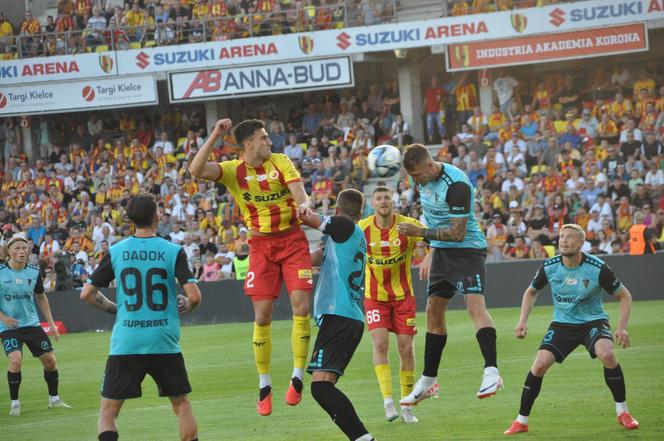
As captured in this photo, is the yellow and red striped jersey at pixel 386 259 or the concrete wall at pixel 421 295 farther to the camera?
the concrete wall at pixel 421 295

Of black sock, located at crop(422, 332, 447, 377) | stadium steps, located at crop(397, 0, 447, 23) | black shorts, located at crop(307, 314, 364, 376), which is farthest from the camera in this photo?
stadium steps, located at crop(397, 0, 447, 23)

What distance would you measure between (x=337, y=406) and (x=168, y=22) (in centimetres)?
2688

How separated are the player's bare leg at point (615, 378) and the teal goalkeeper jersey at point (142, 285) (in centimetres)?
395

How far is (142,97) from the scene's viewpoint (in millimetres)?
34250

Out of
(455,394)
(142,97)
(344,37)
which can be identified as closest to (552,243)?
(344,37)

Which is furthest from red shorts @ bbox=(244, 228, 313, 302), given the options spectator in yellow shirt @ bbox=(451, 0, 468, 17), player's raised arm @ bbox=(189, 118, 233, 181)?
spectator in yellow shirt @ bbox=(451, 0, 468, 17)

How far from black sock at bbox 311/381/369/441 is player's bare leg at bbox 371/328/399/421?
272 centimetres

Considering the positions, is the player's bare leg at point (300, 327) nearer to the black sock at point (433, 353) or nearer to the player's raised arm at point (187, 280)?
the black sock at point (433, 353)

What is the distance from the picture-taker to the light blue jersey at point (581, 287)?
10.2m

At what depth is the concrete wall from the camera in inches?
923

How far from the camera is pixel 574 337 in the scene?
33.4ft

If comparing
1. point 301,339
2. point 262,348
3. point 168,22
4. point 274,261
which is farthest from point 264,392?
point 168,22

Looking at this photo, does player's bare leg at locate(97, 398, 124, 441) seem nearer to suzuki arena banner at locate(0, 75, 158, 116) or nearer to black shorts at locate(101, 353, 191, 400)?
black shorts at locate(101, 353, 191, 400)

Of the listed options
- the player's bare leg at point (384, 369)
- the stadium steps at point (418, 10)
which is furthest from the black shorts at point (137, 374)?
the stadium steps at point (418, 10)
